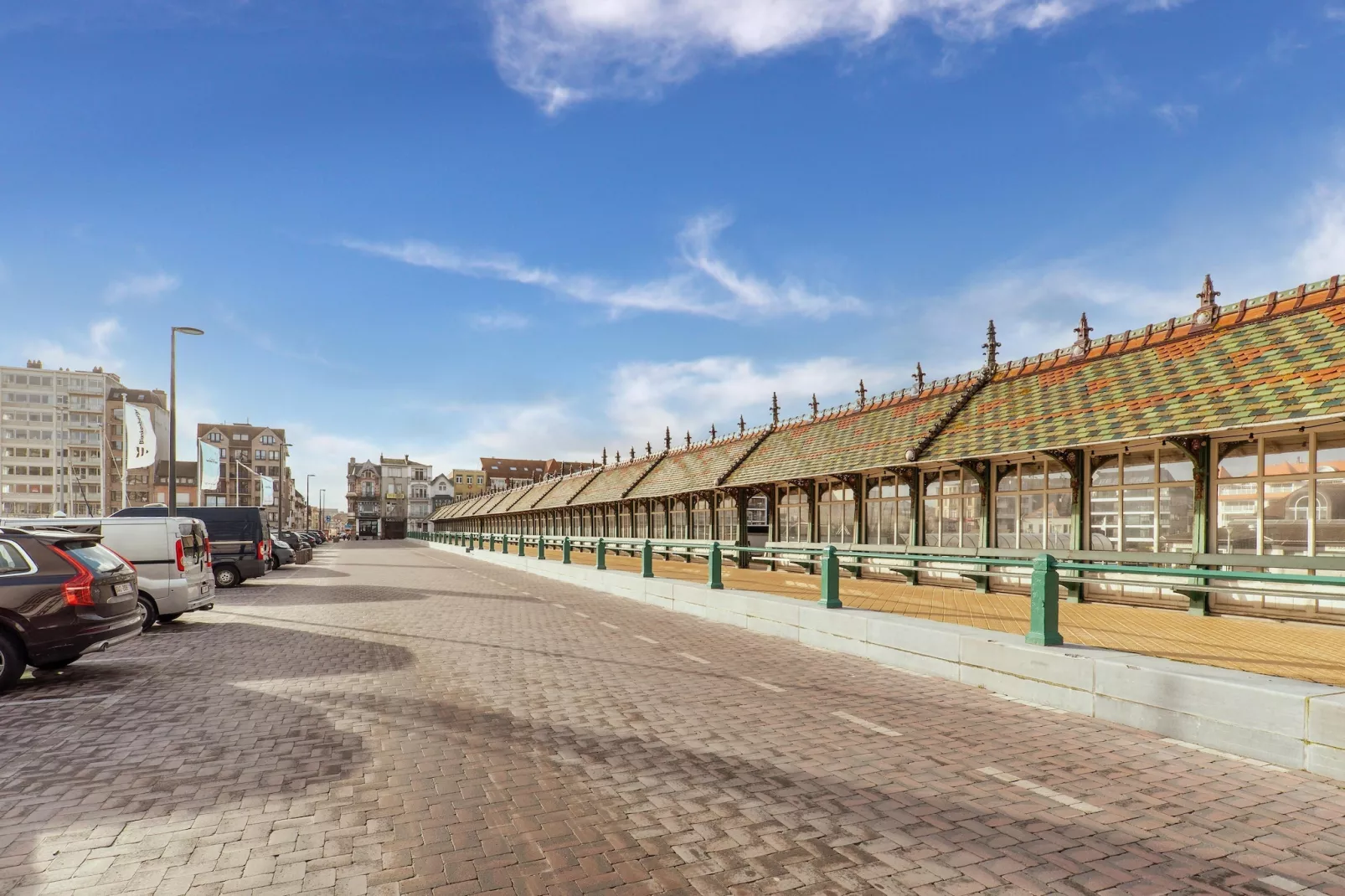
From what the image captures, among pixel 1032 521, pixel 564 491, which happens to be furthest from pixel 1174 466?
pixel 564 491

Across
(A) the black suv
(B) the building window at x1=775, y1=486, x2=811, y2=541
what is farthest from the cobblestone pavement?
(B) the building window at x1=775, y1=486, x2=811, y2=541

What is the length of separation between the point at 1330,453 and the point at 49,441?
140443 mm

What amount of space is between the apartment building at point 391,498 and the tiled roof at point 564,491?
89.0 m

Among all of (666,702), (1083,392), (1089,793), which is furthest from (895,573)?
(1089,793)

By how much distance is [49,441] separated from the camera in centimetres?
10756

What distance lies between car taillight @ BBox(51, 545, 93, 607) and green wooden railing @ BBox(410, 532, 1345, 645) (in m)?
8.20

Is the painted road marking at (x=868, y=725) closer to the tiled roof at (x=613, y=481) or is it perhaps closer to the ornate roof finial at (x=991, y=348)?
the ornate roof finial at (x=991, y=348)

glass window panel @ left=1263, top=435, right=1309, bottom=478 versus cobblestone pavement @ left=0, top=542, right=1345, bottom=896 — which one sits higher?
glass window panel @ left=1263, top=435, right=1309, bottom=478

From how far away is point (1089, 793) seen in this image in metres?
4.77

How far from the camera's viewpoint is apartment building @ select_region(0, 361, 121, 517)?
107 m

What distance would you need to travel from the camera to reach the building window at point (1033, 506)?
1447 centimetres

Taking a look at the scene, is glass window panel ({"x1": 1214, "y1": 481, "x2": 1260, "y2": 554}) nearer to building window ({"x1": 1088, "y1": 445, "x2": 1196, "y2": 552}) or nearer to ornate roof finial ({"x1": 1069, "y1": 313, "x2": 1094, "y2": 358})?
building window ({"x1": 1088, "y1": 445, "x2": 1196, "y2": 552})

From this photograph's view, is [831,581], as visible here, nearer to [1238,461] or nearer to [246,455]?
[1238,461]

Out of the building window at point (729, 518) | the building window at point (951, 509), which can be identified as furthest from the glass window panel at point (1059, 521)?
the building window at point (729, 518)
